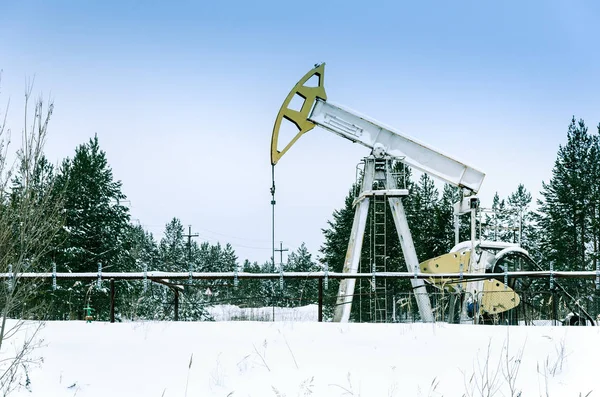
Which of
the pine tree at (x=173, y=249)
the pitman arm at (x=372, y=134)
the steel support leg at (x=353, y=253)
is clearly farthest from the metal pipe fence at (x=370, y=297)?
the pine tree at (x=173, y=249)

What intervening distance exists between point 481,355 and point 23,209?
4.99 metres

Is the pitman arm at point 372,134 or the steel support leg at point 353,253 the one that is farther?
the pitman arm at point 372,134

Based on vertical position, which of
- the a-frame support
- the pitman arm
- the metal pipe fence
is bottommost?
the metal pipe fence

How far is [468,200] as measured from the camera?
15078 mm

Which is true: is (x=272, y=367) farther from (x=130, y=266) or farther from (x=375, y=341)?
(x=130, y=266)

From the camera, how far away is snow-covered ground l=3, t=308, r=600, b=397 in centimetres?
623

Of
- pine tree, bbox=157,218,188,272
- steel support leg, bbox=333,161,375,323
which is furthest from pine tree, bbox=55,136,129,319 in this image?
pine tree, bbox=157,218,188,272

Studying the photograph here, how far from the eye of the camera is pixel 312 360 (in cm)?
709

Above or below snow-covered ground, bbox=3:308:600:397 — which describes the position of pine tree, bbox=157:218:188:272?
→ above

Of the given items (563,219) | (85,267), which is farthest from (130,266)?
Answer: (563,219)

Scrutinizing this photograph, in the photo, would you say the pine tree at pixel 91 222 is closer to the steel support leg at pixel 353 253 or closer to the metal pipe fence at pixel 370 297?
the metal pipe fence at pixel 370 297

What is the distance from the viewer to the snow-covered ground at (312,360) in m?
6.23

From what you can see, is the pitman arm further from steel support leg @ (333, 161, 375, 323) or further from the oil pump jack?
steel support leg @ (333, 161, 375, 323)

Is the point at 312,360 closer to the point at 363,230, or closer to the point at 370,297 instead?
the point at 363,230
